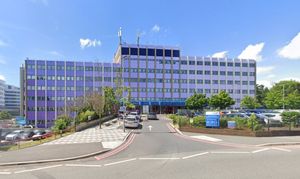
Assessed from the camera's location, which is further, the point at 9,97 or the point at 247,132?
the point at 9,97

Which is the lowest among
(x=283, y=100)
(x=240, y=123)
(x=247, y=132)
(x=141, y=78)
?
(x=247, y=132)

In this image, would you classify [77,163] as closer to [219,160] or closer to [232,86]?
[219,160]

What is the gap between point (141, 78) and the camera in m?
76.0

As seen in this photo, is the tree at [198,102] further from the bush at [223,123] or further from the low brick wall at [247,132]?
the low brick wall at [247,132]

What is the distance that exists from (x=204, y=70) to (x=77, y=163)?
75244 millimetres

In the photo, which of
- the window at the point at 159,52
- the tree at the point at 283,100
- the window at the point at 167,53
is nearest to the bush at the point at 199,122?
the tree at the point at 283,100

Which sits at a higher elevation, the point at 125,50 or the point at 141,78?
the point at 125,50

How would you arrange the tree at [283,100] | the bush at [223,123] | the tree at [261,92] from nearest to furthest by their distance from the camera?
the bush at [223,123] → the tree at [283,100] → the tree at [261,92]

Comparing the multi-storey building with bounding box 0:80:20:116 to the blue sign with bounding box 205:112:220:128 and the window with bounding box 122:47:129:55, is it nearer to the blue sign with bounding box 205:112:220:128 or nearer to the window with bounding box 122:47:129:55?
the window with bounding box 122:47:129:55

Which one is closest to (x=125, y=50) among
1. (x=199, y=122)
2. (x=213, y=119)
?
(x=199, y=122)

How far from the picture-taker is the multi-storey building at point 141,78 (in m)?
71.3

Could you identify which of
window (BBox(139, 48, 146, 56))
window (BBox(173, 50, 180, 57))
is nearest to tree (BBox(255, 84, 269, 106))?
window (BBox(173, 50, 180, 57))

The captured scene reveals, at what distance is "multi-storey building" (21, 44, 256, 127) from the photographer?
7131 centimetres

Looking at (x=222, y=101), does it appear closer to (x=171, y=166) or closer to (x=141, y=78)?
(x=141, y=78)
